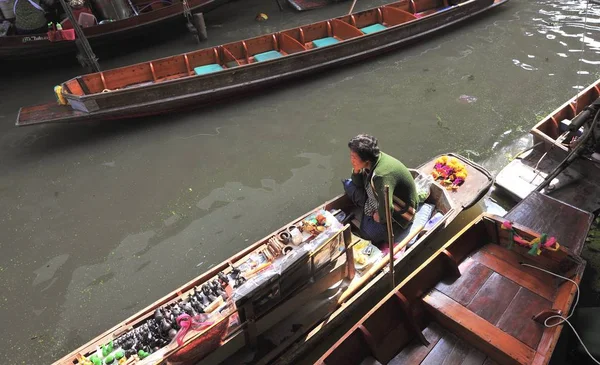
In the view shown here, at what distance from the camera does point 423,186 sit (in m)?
5.17

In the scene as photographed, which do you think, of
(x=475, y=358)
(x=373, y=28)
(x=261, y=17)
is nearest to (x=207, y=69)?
(x=373, y=28)

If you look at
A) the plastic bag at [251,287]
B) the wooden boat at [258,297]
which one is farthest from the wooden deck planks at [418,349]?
the plastic bag at [251,287]

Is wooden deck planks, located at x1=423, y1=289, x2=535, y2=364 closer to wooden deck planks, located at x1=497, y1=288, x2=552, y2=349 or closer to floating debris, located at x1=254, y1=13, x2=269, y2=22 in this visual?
wooden deck planks, located at x1=497, y1=288, x2=552, y2=349

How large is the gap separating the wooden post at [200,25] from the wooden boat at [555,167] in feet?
33.3

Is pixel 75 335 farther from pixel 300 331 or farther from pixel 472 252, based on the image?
pixel 472 252

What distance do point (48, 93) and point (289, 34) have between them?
7.08 metres

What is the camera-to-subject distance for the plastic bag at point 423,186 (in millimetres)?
5070

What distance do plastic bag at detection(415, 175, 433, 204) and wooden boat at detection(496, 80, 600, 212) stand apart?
1.48 m

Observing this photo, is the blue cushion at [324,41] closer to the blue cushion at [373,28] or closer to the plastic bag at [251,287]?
the blue cushion at [373,28]

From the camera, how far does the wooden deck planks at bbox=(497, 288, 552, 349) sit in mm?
3507

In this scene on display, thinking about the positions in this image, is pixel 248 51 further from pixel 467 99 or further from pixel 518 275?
pixel 518 275

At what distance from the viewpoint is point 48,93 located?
10.3 m

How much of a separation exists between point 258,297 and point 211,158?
478cm

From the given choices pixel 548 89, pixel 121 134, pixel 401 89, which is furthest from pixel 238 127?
pixel 548 89
